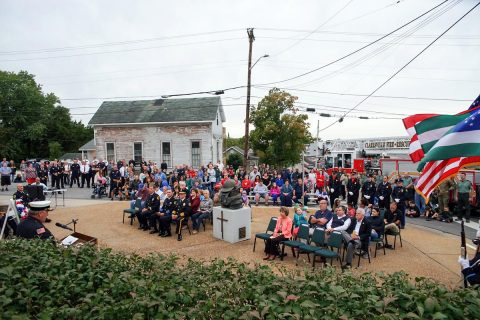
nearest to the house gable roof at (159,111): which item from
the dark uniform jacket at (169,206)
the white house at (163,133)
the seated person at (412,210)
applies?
the white house at (163,133)

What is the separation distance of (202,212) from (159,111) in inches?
739

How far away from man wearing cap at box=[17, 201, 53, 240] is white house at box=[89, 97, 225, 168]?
20.9m

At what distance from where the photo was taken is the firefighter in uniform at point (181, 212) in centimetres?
1158

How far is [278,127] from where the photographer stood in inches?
1217

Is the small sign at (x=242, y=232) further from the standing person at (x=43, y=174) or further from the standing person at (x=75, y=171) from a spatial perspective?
the standing person at (x=75, y=171)

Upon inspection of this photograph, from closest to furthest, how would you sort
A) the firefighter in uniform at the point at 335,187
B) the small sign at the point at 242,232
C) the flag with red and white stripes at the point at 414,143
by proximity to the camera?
the flag with red and white stripes at the point at 414,143, the small sign at the point at 242,232, the firefighter in uniform at the point at 335,187

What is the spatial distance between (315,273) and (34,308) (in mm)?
2795

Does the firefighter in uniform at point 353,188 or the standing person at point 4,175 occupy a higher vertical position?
the standing person at point 4,175

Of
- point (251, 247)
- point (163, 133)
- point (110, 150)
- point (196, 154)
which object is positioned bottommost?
point (251, 247)

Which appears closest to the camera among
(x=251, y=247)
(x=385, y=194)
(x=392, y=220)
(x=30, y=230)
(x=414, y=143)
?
(x=30, y=230)

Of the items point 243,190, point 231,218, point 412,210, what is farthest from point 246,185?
point 412,210

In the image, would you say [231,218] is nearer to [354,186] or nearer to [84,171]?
[354,186]

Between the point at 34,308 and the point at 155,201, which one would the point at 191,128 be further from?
the point at 34,308

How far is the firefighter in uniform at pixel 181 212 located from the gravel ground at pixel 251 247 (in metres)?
0.43
